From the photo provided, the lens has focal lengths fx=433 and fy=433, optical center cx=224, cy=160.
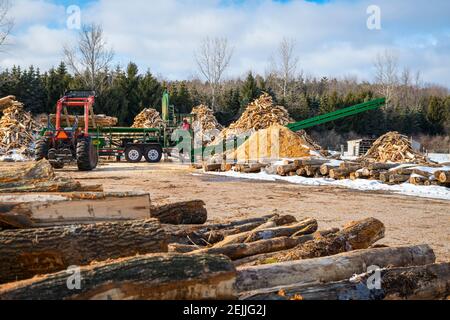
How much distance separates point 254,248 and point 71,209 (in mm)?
1753

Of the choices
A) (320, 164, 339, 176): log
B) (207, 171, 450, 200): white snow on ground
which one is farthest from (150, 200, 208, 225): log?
(320, 164, 339, 176): log

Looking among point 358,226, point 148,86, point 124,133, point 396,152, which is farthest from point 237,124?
point 358,226

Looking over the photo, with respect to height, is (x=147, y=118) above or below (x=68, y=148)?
above

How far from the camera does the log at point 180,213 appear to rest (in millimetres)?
5297

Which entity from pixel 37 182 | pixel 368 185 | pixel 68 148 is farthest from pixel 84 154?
pixel 37 182

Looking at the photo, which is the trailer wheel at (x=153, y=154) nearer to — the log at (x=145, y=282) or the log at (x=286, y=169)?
the log at (x=286, y=169)

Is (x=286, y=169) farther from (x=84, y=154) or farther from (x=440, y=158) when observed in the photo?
(x=440, y=158)

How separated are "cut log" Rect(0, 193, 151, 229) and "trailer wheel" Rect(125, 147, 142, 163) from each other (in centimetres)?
1833

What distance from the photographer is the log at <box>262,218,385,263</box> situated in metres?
3.74

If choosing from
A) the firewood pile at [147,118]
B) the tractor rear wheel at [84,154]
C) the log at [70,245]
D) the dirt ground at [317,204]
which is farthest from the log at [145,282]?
the firewood pile at [147,118]

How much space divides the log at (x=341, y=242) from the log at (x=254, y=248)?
0.87 feet

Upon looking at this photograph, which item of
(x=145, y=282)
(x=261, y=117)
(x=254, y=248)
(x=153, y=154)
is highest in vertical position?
(x=261, y=117)

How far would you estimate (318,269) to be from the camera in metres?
3.24
